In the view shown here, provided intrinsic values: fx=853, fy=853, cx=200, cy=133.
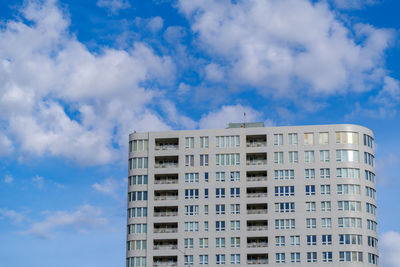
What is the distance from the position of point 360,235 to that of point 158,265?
4462 centimetres

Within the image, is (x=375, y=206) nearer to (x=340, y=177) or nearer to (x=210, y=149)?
(x=340, y=177)

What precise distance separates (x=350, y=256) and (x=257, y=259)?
20.0 m

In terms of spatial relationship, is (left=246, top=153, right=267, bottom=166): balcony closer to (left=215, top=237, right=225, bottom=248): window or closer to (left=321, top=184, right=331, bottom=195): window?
(left=321, top=184, right=331, bottom=195): window

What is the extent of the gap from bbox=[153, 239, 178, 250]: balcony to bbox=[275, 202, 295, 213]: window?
23658 mm

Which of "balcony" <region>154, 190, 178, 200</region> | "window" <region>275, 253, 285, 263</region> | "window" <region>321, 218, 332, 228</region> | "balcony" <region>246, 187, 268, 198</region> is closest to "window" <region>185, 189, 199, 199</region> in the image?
"balcony" <region>154, 190, 178, 200</region>

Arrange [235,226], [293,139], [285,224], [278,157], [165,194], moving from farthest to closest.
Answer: [165,194] < [293,139] < [278,157] < [235,226] < [285,224]

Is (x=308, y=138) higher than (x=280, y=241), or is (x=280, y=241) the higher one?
(x=308, y=138)

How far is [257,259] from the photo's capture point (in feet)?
610

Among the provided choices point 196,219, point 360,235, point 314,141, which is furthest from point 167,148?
point 360,235

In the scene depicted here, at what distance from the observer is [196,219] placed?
18950cm

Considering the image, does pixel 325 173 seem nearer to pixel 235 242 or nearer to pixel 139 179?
pixel 235 242

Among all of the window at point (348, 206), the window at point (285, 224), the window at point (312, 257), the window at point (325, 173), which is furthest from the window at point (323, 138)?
the window at point (312, 257)

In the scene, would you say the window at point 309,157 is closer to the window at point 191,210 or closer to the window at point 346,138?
the window at point 346,138

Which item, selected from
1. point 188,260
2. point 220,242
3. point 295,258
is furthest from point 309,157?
point 188,260
